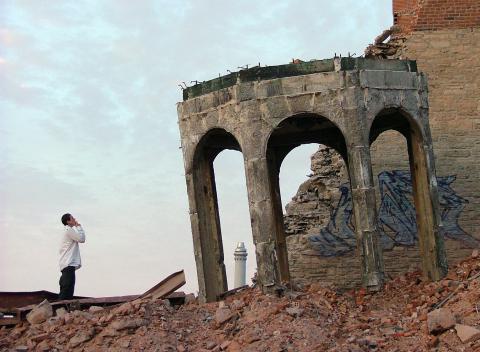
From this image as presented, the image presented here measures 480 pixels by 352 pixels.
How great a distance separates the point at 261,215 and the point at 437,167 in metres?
6.16

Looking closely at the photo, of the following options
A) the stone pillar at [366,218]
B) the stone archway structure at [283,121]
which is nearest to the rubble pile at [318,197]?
the stone archway structure at [283,121]

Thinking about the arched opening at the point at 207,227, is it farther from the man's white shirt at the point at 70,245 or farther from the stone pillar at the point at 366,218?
the stone pillar at the point at 366,218

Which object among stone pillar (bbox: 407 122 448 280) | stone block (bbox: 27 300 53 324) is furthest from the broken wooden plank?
stone pillar (bbox: 407 122 448 280)

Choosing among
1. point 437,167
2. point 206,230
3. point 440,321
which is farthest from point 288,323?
point 437,167

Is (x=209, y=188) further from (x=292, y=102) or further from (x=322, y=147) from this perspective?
(x=322, y=147)

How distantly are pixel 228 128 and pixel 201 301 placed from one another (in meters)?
3.06

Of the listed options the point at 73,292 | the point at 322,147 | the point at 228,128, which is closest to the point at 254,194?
the point at 228,128

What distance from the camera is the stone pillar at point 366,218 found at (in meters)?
16.1

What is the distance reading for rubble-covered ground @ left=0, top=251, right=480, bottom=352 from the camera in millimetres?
13680

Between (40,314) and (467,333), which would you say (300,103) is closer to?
(467,333)

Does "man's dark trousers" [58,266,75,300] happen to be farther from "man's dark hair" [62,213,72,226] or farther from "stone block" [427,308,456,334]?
"stone block" [427,308,456,334]

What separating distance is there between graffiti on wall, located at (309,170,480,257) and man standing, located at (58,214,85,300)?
5.63 metres

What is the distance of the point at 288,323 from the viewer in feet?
47.8

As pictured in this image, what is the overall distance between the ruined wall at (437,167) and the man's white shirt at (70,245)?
5.34 meters
